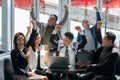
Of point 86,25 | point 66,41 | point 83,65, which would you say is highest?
point 86,25

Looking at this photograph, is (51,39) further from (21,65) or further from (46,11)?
(46,11)

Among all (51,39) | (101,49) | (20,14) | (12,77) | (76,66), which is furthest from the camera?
(20,14)

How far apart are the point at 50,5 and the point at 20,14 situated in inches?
31.9

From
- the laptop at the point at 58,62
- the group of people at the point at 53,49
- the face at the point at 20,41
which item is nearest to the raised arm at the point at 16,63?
the group of people at the point at 53,49

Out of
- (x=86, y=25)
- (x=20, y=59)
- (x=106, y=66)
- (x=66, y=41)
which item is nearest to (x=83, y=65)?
(x=106, y=66)

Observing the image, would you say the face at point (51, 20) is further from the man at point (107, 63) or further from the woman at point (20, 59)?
the man at point (107, 63)

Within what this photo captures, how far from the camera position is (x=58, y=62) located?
148 inches

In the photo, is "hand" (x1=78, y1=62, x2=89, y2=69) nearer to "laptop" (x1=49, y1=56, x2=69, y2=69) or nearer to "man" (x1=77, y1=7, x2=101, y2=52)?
"laptop" (x1=49, y1=56, x2=69, y2=69)

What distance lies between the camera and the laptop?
3.74 meters

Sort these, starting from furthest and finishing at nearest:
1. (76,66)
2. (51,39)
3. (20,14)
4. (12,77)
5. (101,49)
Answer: (20,14), (51,39), (101,49), (76,66), (12,77)

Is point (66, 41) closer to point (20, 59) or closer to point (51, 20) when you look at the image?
point (20, 59)

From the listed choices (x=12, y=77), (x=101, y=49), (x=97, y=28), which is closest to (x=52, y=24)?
(x=97, y=28)

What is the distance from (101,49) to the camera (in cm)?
425

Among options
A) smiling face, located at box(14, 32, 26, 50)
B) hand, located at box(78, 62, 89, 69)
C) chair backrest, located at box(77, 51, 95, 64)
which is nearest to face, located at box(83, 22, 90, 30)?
chair backrest, located at box(77, 51, 95, 64)
